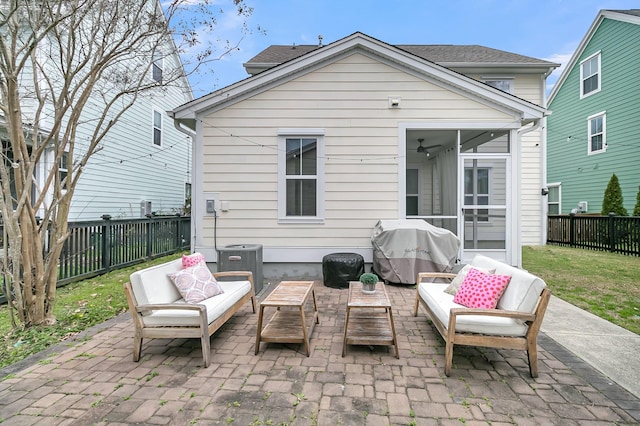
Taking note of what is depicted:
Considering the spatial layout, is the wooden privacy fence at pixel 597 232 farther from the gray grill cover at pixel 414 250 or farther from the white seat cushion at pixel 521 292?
the white seat cushion at pixel 521 292

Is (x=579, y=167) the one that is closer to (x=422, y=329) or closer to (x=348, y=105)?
(x=348, y=105)

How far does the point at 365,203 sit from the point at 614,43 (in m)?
14.1

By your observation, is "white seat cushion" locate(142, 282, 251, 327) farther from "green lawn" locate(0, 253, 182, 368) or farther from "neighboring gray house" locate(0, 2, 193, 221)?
"neighboring gray house" locate(0, 2, 193, 221)

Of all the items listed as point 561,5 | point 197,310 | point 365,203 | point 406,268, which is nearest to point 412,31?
point 561,5

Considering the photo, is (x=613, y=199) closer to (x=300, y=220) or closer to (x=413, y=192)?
(x=413, y=192)

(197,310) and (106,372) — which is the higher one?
(197,310)

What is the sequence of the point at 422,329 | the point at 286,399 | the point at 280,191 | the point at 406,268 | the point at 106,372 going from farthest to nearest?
the point at 280,191
the point at 406,268
the point at 422,329
the point at 106,372
the point at 286,399

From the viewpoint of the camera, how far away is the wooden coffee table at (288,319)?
10.5 feet

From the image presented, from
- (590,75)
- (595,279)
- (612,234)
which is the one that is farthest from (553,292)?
(590,75)

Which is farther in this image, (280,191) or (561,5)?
(561,5)

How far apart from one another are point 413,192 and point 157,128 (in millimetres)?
10622

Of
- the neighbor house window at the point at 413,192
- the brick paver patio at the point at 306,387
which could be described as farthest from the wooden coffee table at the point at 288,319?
the neighbor house window at the point at 413,192

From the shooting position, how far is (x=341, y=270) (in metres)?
5.79

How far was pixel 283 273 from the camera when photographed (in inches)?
258
